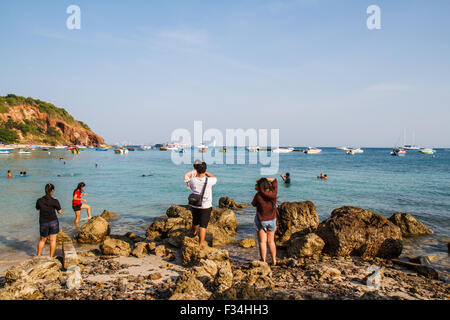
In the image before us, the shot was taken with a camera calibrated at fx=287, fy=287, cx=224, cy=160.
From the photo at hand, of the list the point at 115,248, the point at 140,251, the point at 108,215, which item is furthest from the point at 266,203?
the point at 108,215

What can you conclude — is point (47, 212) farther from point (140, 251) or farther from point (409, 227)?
point (409, 227)

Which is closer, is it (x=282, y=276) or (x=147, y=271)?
(x=282, y=276)

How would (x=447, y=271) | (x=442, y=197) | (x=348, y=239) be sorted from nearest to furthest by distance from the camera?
(x=447, y=271) → (x=348, y=239) → (x=442, y=197)

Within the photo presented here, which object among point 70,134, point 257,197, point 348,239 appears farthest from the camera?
point 70,134

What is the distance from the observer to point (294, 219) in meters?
10.8

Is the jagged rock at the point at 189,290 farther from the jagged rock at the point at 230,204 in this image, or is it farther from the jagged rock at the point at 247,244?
the jagged rock at the point at 230,204

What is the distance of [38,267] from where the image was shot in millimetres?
6527

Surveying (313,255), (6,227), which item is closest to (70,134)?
(6,227)

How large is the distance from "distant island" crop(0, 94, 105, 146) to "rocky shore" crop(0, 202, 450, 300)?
121 metres

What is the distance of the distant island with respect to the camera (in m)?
114

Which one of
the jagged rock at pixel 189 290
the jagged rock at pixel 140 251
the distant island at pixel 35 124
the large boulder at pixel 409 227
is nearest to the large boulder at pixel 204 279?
the jagged rock at pixel 189 290
